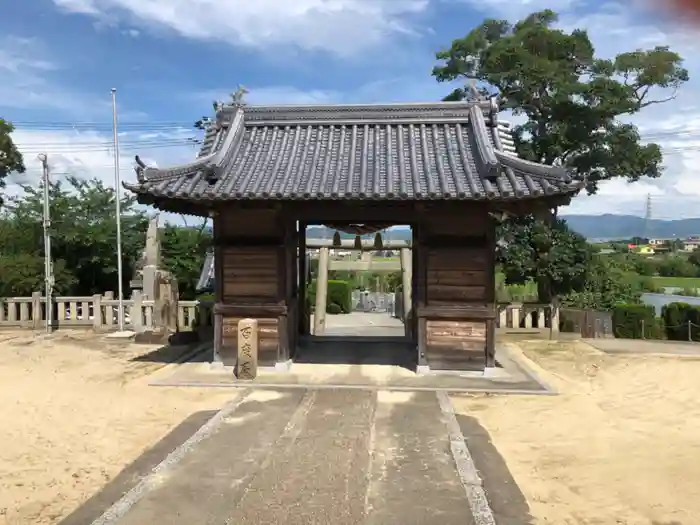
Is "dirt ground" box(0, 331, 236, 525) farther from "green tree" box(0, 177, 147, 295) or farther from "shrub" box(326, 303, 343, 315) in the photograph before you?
"shrub" box(326, 303, 343, 315)

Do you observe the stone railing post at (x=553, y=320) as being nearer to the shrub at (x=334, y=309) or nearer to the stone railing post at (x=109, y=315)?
the stone railing post at (x=109, y=315)

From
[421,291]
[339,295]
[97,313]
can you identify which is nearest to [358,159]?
[421,291]

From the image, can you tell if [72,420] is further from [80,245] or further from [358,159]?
[80,245]

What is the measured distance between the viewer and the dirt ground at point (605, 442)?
5727mm

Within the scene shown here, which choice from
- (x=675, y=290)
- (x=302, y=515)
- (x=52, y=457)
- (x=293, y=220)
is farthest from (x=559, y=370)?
(x=675, y=290)

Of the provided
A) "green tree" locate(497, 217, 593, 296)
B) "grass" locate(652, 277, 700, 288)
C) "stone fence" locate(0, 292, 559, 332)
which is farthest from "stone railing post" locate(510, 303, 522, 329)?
"grass" locate(652, 277, 700, 288)

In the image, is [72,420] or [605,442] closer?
[605,442]

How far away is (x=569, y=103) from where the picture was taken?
63.7ft

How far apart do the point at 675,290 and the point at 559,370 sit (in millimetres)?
41303

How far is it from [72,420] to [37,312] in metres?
11.6

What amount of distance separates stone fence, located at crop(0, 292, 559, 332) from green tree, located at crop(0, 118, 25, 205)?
12.4m

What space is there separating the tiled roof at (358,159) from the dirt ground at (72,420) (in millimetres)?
3639

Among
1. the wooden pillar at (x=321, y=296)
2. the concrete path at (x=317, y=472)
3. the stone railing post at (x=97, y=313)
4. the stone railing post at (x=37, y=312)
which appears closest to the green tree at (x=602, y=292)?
the wooden pillar at (x=321, y=296)

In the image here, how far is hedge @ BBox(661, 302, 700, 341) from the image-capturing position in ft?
64.5
